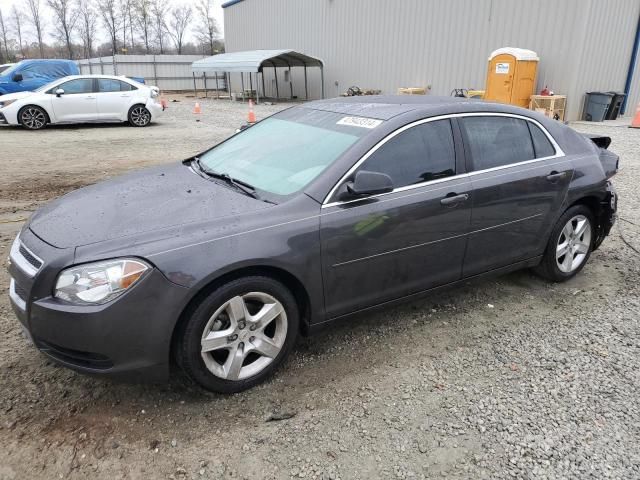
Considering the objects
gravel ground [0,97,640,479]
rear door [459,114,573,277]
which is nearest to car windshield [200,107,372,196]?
rear door [459,114,573,277]

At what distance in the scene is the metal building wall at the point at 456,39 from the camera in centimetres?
1444

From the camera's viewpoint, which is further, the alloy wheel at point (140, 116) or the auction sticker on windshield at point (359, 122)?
the alloy wheel at point (140, 116)

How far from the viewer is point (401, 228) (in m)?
3.15

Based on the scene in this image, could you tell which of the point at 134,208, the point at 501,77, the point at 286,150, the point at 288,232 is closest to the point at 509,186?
the point at 286,150

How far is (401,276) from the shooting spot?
326cm

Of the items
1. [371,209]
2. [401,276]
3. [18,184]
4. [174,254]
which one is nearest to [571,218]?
[401,276]

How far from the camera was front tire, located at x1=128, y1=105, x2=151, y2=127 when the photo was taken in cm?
1500

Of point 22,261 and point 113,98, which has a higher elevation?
point 22,261

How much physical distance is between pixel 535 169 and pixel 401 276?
57.3 inches

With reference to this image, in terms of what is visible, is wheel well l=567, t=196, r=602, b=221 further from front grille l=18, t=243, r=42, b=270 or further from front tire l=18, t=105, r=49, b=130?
front tire l=18, t=105, r=49, b=130

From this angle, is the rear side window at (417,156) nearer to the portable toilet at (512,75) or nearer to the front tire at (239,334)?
the front tire at (239,334)

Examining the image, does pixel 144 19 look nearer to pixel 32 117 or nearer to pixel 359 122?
pixel 32 117

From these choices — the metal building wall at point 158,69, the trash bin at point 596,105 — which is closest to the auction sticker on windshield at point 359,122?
the trash bin at point 596,105

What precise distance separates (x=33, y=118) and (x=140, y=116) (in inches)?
112
